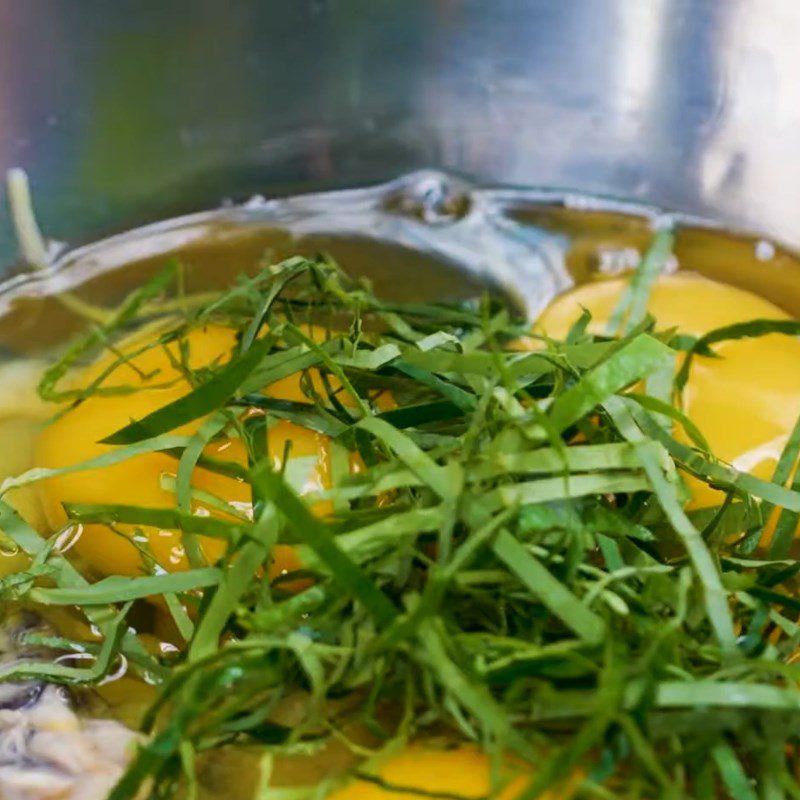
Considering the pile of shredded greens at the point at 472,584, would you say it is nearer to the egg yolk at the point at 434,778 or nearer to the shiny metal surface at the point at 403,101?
the egg yolk at the point at 434,778

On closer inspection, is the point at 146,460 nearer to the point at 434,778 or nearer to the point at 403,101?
the point at 434,778

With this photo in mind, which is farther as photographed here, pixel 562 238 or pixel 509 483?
pixel 562 238

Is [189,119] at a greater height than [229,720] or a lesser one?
greater

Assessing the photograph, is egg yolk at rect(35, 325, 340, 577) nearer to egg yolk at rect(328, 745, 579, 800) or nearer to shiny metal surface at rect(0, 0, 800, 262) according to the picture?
egg yolk at rect(328, 745, 579, 800)

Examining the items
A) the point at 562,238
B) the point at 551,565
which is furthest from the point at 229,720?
the point at 562,238

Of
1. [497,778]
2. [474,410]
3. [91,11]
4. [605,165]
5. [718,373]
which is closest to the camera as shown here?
[497,778]

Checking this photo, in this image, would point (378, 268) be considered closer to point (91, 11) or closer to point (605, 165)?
point (605, 165)

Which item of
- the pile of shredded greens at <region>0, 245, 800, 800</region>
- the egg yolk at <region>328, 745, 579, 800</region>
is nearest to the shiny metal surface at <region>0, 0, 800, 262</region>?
the pile of shredded greens at <region>0, 245, 800, 800</region>

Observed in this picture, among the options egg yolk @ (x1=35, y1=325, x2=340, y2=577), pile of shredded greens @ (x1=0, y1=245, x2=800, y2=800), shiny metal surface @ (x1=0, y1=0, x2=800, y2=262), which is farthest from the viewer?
shiny metal surface @ (x1=0, y1=0, x2=800, y2=262)
